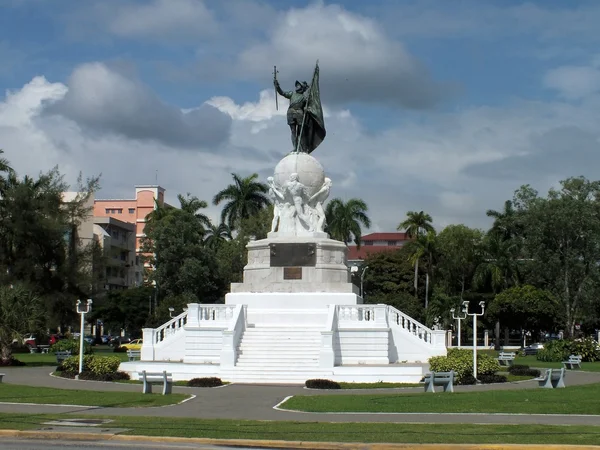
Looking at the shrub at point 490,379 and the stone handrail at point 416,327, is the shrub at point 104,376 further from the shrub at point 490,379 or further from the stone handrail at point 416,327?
the shrub at point 490,379

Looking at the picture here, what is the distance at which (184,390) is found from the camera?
25875mm

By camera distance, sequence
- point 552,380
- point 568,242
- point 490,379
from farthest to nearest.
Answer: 1. point 568,242
2. point 490,379
3. point 552,380

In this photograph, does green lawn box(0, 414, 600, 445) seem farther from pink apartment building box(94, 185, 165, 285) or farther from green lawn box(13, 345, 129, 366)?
pink apartment building box(94, 185, 165, 285)

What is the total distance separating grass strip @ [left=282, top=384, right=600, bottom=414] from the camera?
763 inches

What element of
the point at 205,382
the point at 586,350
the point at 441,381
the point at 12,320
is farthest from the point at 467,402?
the point at 586,350

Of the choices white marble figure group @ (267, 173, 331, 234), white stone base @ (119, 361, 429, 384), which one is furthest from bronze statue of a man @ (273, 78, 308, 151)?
white stone base @ (119, 361, 429, 384)

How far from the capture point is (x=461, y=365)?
2752 cm

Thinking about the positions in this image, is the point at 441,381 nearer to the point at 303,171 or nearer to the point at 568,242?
the point at 303,171

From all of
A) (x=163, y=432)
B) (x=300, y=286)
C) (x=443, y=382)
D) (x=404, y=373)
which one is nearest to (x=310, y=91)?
(x=300, y=286)

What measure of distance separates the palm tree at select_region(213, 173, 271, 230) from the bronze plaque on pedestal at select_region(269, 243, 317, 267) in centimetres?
4451

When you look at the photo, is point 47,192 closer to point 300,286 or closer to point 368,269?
point 300,286

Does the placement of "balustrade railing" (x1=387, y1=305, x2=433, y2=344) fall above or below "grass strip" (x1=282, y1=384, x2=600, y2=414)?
above

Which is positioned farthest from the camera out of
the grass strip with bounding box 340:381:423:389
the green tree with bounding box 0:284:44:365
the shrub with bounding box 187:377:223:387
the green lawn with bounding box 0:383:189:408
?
the green tree with bounding box 0:284:44:365

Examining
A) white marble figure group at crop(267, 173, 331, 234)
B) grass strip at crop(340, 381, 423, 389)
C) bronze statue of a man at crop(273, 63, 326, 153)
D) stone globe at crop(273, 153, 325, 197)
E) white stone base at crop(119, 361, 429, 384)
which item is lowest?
grass strip at crop(340, 381, 423, 389)
